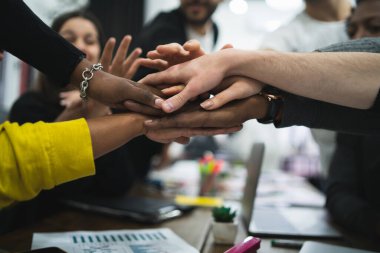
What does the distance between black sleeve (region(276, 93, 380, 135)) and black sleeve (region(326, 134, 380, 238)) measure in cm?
32

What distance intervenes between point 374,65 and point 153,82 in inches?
19.8

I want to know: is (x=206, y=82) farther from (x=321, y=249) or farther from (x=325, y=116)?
(x=321, y=249)

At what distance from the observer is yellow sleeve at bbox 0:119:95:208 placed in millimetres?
672

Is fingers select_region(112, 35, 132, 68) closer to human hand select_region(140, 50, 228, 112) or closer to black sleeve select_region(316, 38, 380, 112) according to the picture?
human hand select_region(140, 50, 228, 112)

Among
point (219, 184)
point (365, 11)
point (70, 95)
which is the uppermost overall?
point (365, 11)

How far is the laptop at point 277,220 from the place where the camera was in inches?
40.6

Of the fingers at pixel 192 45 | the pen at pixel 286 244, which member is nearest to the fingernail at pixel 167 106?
the fingers at pixel 192 45

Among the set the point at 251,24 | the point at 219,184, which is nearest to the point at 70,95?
the point at 219,184

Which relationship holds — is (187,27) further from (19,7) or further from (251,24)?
(251,24)

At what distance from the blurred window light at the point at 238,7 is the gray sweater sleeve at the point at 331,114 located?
12.8ft

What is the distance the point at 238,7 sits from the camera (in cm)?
458

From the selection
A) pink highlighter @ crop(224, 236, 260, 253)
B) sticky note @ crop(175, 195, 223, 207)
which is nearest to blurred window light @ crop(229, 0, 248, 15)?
sticky note @ crop(175, 195, 223, 207)

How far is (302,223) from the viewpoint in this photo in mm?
1158

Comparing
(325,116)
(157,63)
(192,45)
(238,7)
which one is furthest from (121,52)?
(238,7)
